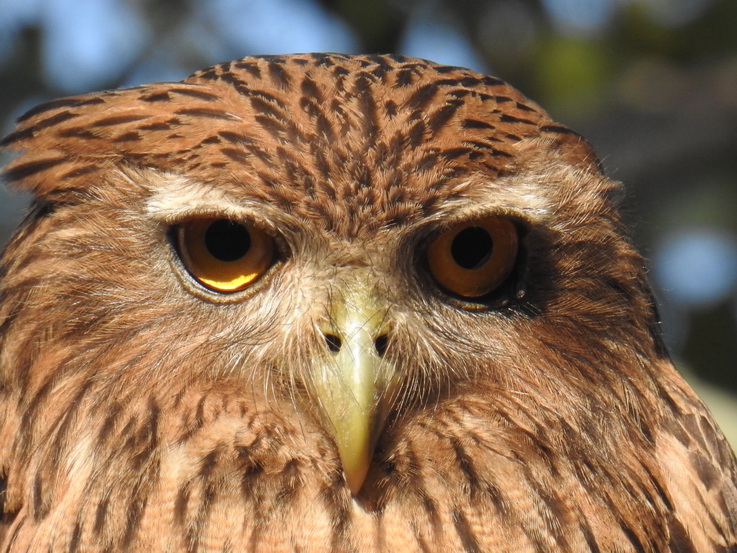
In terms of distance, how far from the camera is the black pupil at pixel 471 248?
2242 millimetres

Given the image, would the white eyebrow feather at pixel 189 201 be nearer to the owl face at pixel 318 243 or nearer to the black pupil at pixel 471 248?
the owl face at pixel 318 243

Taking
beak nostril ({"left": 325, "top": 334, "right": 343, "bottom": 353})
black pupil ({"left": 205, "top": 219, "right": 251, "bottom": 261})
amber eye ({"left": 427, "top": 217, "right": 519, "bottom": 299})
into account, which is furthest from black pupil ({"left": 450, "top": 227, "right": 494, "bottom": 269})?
black pupil ({"left": 205, "top": 219, "right": 251, "bottom": 261})

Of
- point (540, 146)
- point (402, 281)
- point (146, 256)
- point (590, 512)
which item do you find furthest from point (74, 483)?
point (540, 146)

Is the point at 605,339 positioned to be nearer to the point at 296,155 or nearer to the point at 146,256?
the point at 296,155

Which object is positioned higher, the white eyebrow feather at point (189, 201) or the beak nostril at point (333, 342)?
the white eyebrow feather at point (189, 201)

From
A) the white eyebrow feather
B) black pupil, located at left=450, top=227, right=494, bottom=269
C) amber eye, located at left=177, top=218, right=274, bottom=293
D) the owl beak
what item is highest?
black pupil, located at left=450, top=227, right=494, bottom=269

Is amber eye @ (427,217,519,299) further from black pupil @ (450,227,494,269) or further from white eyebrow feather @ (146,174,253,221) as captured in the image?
white eyebrow feather @ (146,174,253,221)

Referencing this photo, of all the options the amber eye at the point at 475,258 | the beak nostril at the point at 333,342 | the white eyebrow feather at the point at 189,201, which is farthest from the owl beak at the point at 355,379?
the white eyebrow feather at the point at 189,201

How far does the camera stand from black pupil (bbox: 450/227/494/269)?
88.3 inches

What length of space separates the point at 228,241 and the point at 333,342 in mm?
306

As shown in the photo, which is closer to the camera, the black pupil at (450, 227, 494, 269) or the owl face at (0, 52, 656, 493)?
the owl face at (0, 52, 656, 493)

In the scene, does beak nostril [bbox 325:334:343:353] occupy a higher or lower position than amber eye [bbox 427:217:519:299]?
lower

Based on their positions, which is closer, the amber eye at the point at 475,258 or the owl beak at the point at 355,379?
the owl beak at the point at 355,379

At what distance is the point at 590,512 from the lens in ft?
7.32
